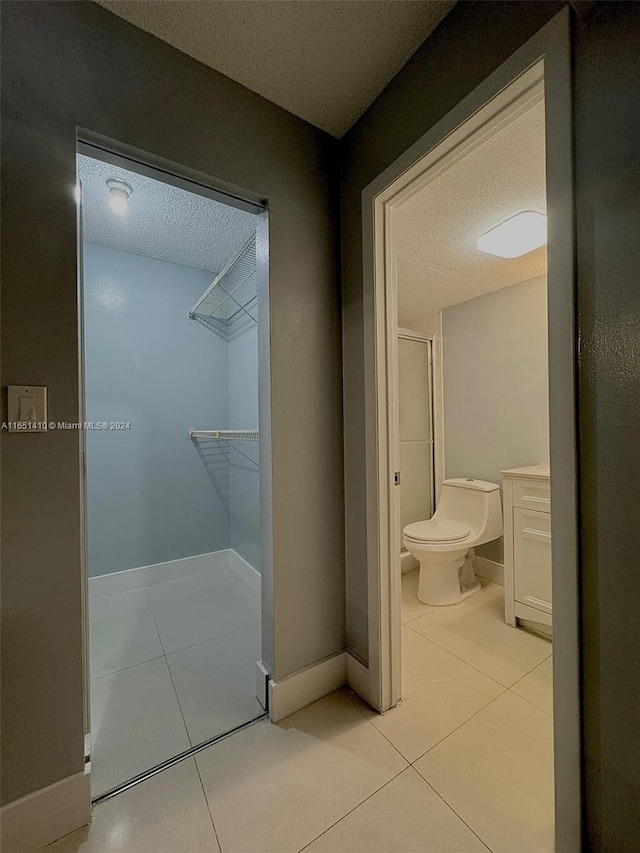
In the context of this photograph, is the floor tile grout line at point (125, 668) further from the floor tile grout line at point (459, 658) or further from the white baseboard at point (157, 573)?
the floor tile grout line at point (459, 658)

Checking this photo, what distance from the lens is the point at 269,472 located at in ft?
4.50

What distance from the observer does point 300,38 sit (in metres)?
1.14

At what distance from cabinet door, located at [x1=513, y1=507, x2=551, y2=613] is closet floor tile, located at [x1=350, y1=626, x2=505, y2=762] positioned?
563mm

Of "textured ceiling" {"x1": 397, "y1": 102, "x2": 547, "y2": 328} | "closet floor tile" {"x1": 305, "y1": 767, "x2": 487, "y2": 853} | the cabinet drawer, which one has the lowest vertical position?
"closet floor tile" {"x1": 305, "y1": 767, "x2": 487, "y2": 853}

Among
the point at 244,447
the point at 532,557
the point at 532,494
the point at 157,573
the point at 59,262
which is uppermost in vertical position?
the point at 59,262

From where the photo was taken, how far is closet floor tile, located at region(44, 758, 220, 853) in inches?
36.1

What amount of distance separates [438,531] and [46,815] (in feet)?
6.75

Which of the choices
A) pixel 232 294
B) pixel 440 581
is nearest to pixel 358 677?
pixel 440 581

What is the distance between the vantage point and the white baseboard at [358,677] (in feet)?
Answer: 4.63

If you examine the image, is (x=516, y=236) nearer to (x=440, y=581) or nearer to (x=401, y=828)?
(x=440, y=581)

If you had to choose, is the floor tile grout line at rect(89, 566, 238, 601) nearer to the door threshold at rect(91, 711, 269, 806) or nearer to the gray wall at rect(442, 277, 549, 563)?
the door threshold at rect(91, 711, 269, 806)

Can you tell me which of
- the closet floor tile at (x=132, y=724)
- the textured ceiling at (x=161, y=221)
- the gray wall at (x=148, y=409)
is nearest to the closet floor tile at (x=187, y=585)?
the gray wall at (x=148, y=409)

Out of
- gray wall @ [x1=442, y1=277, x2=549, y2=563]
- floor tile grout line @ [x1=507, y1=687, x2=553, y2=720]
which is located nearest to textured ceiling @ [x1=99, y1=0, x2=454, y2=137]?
gray wall @ [x1=442, y1=277, x2=549, y2=563]

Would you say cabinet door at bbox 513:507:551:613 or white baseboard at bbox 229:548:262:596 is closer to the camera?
cabinet door at bbox 513:507:551:613
